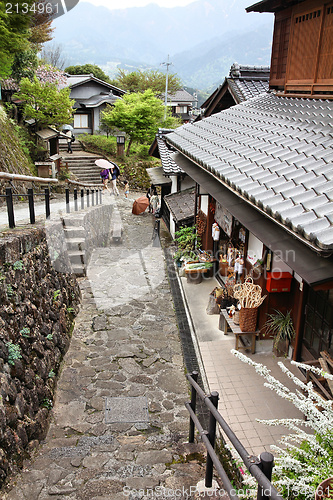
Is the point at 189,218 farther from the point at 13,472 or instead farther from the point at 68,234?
the point at 13,472

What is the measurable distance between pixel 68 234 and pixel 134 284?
2943 millimetres

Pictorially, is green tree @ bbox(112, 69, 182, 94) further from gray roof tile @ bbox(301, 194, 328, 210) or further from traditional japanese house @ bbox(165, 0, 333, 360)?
gray roof tile @ bbox(301, 194, 328, 210)

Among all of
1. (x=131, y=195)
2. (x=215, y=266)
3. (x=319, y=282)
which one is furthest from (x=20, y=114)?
(x=319, y=282)

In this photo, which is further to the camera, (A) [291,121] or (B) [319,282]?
(A) [291,121]

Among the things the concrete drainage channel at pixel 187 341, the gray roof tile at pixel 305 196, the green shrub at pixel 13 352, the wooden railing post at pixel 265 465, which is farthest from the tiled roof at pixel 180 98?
the wooden railing post at pixel 265 465

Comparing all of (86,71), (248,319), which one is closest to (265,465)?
(248,319)

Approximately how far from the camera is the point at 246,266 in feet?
32.0

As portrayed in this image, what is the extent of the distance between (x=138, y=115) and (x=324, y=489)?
117ft

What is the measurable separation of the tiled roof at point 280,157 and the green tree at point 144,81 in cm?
4939

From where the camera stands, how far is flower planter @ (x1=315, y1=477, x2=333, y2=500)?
2.99m

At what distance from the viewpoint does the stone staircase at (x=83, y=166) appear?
103ft

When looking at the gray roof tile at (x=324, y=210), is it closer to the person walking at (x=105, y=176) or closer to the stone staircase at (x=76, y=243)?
the stone staircase at (x=76, y=243)

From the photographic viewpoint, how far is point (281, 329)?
8117mm

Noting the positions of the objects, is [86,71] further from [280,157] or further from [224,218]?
[280,157]
